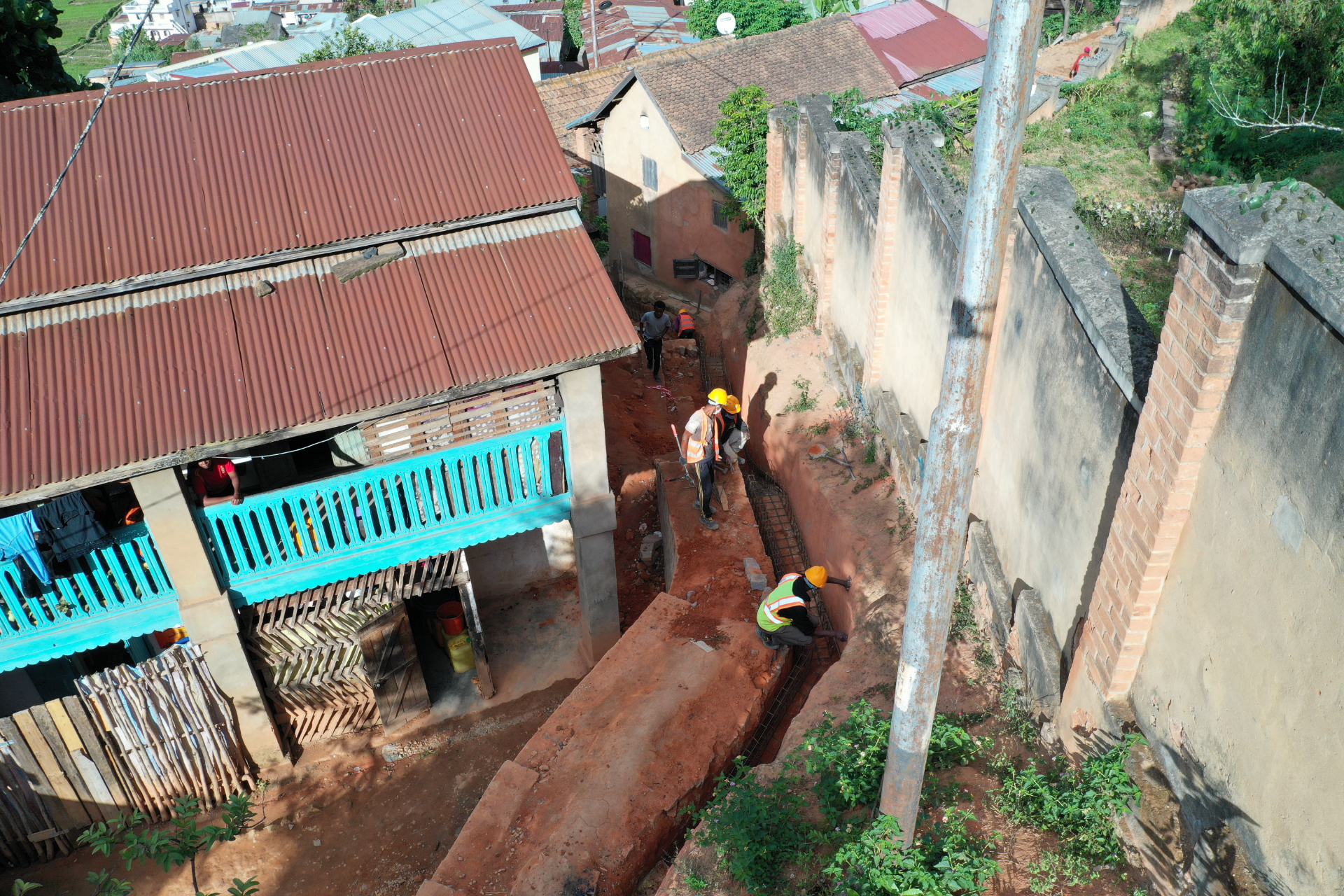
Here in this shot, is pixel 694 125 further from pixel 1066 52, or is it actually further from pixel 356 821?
pixel 356 821

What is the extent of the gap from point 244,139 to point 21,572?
455 cm

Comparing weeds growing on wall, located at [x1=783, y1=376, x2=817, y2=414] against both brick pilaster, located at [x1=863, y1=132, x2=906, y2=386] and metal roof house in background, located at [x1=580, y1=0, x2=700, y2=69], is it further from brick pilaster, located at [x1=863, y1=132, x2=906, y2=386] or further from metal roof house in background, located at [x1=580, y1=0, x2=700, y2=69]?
metal roof house in background, located at [x1=580, y1=0, x2=700, y2=69]

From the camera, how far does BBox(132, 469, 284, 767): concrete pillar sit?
26.5ft

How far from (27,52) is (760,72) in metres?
14.4

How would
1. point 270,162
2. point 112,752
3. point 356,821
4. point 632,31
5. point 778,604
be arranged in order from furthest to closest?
point 632,31, point 356,821, point 112,752, point 270,162, point 778,604

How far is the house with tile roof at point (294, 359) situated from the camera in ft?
25.7

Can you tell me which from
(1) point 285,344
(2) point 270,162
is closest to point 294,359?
(1) point 285,344

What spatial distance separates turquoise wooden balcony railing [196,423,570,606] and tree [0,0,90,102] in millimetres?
10239

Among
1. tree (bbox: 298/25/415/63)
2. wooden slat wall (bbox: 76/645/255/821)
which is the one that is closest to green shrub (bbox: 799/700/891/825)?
wooden slat wall (bbox: 76/645/255/821)

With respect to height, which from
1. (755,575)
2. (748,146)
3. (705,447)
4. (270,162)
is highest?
(270,162)

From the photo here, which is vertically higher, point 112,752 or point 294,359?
point 294,359

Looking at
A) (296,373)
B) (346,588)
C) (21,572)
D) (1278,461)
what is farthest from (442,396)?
(1278,461)

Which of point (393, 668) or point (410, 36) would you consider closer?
point (393, 668)

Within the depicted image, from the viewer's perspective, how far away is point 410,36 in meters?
32.3
